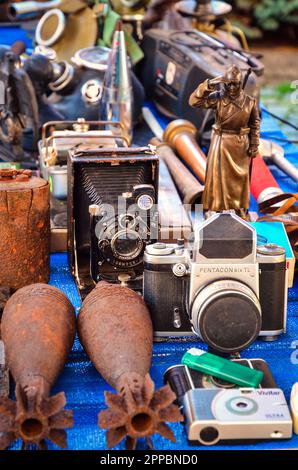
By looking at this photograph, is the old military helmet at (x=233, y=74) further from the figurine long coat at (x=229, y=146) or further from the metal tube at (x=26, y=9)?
the metal tube at (x=26, y=9)

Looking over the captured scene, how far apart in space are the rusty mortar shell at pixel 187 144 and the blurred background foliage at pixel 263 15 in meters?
4.86

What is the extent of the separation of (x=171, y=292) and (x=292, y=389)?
0.28 m

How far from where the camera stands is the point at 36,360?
1.32 metres

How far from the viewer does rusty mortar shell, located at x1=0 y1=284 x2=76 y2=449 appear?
→ 1.21 m

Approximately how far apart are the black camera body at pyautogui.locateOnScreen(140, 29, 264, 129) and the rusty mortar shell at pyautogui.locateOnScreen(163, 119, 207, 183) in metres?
0.10

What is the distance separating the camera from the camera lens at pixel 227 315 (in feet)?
4.59

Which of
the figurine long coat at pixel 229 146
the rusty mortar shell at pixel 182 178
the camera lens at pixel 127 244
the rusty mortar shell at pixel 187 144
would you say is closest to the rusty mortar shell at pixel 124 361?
the camera lens at pixel 127 244

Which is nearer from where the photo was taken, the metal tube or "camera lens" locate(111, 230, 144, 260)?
"camera lens" locate(111, 230, 144, 260)

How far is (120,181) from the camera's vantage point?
5.98 ft

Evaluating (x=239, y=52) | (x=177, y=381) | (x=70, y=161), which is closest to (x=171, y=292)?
(x=177, y=381)

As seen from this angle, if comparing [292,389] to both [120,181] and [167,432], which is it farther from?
[120,181]

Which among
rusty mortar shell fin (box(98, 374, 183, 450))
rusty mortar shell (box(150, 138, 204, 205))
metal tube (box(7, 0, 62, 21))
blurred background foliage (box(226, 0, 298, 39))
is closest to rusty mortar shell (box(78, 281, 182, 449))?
rusty mortar shell fin (box(98, 374, 183, 450))

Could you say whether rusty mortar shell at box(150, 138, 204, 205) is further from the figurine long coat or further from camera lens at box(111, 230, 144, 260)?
camera lens at box(111, 230, 144, 260)

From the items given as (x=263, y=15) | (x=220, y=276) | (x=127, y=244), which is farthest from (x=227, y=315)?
(x=263, y=15)
